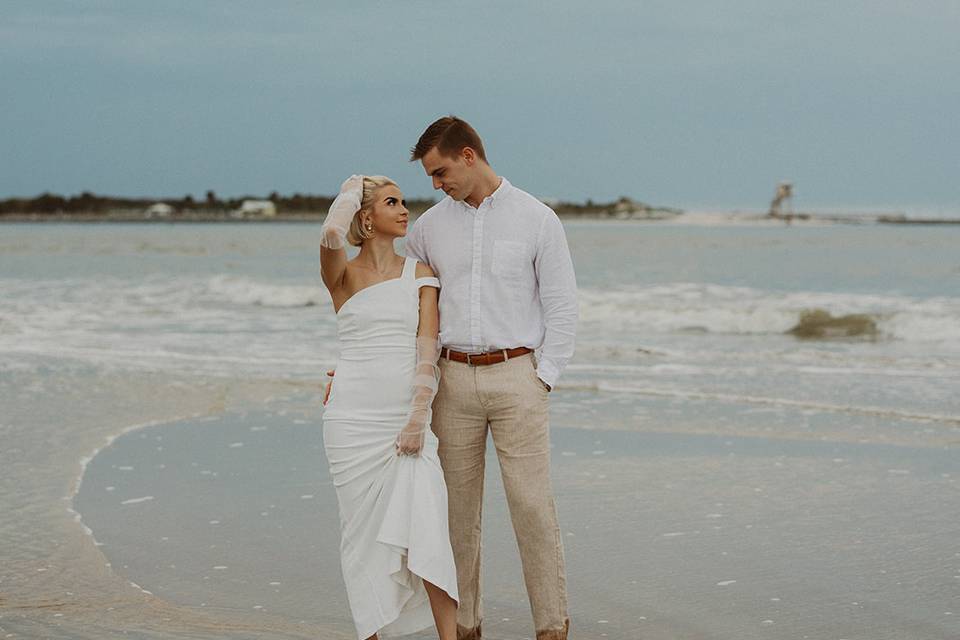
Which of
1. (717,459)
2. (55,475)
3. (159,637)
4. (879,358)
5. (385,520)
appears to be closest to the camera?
(385,520)

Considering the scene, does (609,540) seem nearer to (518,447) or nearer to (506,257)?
(518,447)

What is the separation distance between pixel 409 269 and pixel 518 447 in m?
0.71

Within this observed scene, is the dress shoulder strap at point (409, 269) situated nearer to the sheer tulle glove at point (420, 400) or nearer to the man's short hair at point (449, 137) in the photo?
the sheer tulle glove at point (420, 400)

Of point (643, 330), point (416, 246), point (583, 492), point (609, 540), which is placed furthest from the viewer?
point (643, 330)

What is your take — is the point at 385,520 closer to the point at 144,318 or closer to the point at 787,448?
the point at 787,448

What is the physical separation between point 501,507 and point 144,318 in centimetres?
1464

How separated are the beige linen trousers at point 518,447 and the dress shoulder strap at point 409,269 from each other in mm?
325

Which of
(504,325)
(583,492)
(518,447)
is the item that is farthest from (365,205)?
(583,492)

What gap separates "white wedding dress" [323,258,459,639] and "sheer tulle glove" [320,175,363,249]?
0.25 meters

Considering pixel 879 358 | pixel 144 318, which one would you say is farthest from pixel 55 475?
pixel 144 318

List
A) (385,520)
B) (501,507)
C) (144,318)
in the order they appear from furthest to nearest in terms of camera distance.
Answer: (144,318), (501,507), (385,520)

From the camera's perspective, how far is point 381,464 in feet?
13.2

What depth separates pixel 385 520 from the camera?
398 cm

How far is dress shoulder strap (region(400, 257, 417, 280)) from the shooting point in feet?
13.5
